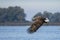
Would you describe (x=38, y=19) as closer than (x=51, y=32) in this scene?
Yes

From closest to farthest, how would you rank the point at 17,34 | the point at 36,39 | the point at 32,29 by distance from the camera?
the point at 32,29 < the point at 36,39 < the point at 17,34

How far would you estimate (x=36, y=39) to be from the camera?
10375 mm

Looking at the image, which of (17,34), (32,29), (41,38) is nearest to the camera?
(32,29)

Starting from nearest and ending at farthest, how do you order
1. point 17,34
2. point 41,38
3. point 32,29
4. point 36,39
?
point 32,29
point 36,39
point 41,38
point 17,34

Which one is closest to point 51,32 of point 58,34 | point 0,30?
point 58,34

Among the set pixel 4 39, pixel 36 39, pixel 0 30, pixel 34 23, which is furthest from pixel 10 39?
pixel 34 23

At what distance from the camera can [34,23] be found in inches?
141

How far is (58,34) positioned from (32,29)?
833cm

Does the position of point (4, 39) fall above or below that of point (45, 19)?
below

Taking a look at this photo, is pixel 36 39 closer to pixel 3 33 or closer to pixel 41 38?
pixel 41 38

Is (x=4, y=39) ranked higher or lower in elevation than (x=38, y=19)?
lower

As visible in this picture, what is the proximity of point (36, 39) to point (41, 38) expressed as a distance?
88cm

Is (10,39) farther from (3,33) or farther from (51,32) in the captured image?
(51,32)

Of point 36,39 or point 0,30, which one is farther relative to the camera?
point 0,30
